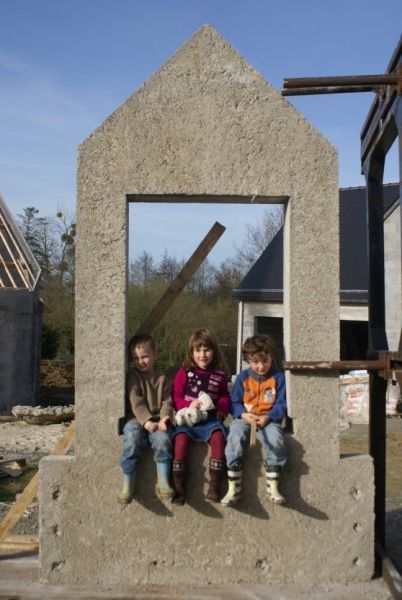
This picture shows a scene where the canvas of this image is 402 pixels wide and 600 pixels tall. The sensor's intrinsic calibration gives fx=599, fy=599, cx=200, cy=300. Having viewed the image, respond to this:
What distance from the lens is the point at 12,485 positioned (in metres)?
7.38

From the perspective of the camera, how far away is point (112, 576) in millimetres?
3396

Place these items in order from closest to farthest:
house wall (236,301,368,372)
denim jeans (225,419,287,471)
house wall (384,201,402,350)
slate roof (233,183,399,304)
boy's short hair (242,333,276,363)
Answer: denim jeans (225,419,287,471) → boy's short hair (242,333,276,363) → house wall (384,201,402,350) → slate roof (233,183,399,304) → house wall (236,301,368,372)

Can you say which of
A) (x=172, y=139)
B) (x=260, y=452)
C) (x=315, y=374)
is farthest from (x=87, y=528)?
(x=172, y=139)

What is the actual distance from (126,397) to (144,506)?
627mm

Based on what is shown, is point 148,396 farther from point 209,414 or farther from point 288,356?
point 288,356

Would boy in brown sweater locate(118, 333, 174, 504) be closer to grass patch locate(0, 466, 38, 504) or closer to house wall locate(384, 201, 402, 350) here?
grass patch locate(0, 466, 38, 504)

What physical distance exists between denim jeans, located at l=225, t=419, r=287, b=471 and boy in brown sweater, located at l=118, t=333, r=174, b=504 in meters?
0.34

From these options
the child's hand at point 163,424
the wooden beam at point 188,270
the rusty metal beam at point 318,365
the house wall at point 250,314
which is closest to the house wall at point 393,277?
the house wall at point 250,314

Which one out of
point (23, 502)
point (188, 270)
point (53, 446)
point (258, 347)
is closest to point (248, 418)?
point (258, 347)

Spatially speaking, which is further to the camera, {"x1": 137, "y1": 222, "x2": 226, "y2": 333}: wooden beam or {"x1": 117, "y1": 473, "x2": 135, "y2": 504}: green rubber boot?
{"x1": 137, "y1": 222, "x2": 226, "y2": 333}: wooden beam

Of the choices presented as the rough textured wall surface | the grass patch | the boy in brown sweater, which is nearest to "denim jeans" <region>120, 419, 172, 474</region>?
the boy in brown sweater

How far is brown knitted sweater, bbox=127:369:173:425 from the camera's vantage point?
3438 millimetres

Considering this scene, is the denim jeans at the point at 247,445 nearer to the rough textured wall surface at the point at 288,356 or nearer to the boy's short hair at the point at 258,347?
the rough textured wall surface at the point at 288,356

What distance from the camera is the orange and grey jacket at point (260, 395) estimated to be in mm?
3461
